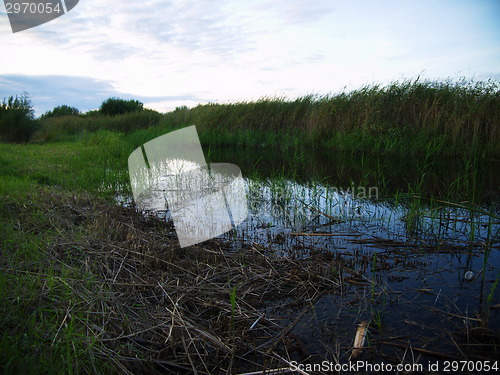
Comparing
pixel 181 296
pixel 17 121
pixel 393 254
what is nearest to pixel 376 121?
pixel 393 254

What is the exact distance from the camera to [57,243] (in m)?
3.15

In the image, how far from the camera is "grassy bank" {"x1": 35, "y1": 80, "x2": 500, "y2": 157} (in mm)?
9695

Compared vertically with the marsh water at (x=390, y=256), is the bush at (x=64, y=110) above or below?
above

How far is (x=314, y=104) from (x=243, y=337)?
13472mm

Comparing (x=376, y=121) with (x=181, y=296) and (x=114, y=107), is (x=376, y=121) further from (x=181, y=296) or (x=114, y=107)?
(x=114, y=107)

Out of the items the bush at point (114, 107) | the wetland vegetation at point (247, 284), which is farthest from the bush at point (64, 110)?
the wetland vegetation at point (247, 284)

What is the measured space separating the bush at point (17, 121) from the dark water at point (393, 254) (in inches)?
497

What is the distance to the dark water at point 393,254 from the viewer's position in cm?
225

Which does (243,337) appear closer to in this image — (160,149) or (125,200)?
(125,200)

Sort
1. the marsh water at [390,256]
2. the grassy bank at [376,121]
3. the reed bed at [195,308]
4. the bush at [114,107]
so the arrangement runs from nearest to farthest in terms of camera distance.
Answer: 1. the reed bed at [195,308]
2. the marsh water at [390,256]
3. the grassy bank at [376,121]
4. the bush at [114,107]

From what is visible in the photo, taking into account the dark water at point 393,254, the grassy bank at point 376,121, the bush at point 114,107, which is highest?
the bush at point 114,107

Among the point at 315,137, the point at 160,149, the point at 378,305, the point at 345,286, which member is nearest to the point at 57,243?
the point at 345,286

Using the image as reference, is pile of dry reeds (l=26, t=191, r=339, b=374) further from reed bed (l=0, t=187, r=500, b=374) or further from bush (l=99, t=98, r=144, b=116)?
bush (l=99, t=98, r=144, b=116)

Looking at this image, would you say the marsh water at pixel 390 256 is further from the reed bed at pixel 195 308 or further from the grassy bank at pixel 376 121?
the grassy bank at pixel 376 121
